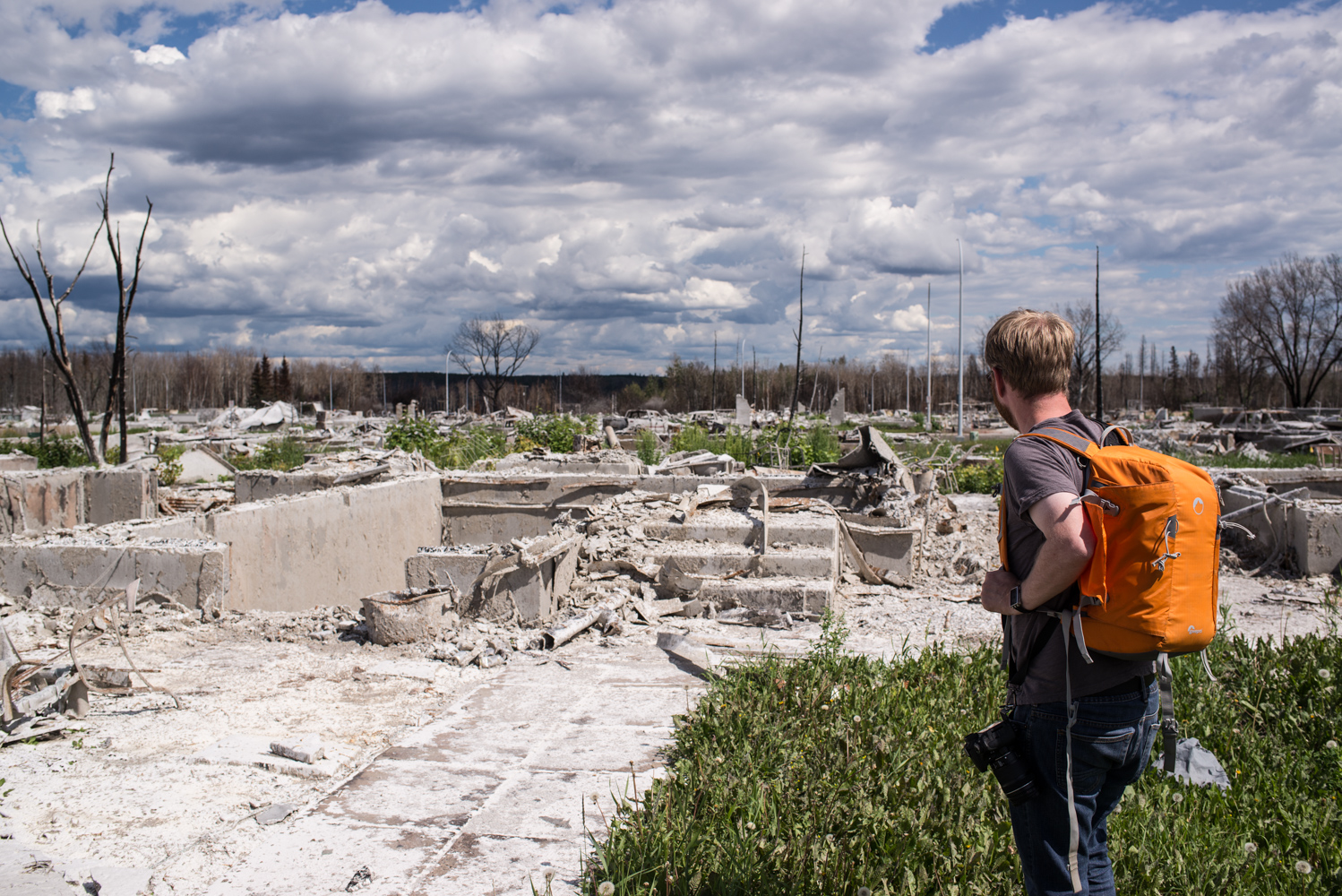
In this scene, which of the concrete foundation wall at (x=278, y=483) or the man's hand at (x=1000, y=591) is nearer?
the man's hand at (x=1000, y=591)

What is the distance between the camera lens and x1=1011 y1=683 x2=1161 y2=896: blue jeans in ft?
6.29

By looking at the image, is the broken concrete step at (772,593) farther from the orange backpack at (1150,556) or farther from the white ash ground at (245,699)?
the orange backpack at (1150,556)

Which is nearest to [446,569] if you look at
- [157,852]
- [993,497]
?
[157,852]

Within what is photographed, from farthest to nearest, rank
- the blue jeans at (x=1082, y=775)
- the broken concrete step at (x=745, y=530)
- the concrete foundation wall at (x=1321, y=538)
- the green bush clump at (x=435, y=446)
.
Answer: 1. the green bush clump at (x=435, y=446)
2. the concrete foundation wall at (x=1321, y=538)
3. the broken concrete step at (x=745, y=530)
4. the blue jeans at (x=1082, y=775)

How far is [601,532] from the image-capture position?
764cm

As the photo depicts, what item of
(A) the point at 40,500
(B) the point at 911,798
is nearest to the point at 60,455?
(A) the point at 40,500

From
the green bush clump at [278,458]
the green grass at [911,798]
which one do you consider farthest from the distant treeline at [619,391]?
the green grass at [911,798]

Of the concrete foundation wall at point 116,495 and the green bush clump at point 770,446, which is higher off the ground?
the green bush clump at point 770,446

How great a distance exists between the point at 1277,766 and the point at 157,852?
4569 mm

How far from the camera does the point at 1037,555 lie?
1.95 metres

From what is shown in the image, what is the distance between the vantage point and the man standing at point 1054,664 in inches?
74.2

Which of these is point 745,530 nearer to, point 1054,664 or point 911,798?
point 911,798

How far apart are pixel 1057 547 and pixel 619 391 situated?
67.8 metres

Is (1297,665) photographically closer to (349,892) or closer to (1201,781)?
(1201,781)
